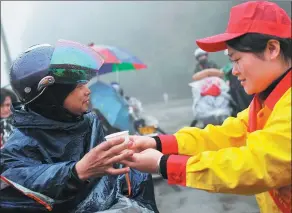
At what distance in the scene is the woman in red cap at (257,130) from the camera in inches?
54.9

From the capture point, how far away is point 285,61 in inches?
61.2

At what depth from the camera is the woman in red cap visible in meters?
1.39

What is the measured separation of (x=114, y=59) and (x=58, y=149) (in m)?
4.88

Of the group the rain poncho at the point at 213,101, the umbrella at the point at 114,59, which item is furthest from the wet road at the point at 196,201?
the umbrella at the point at 114,59

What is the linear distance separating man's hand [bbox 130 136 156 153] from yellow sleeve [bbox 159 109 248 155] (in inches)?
2.2

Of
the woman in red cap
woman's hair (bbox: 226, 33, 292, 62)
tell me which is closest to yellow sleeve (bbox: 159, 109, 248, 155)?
the woman in red cap

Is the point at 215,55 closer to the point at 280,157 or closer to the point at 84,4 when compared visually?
the point at 84,4

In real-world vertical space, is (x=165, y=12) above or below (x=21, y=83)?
below

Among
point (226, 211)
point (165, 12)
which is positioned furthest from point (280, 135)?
point (165, 12)

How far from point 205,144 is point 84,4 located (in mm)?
14715

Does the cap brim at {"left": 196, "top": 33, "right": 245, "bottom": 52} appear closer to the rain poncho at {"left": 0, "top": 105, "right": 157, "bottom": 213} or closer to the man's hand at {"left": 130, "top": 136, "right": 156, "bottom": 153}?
the man's hand at {"left": 130, "top": 136, "right": 156, "bottom": 153}

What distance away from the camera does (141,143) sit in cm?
194

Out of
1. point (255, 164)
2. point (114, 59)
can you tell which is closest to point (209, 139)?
point (255, 164)

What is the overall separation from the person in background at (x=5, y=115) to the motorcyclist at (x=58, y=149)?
2538 millimetres
